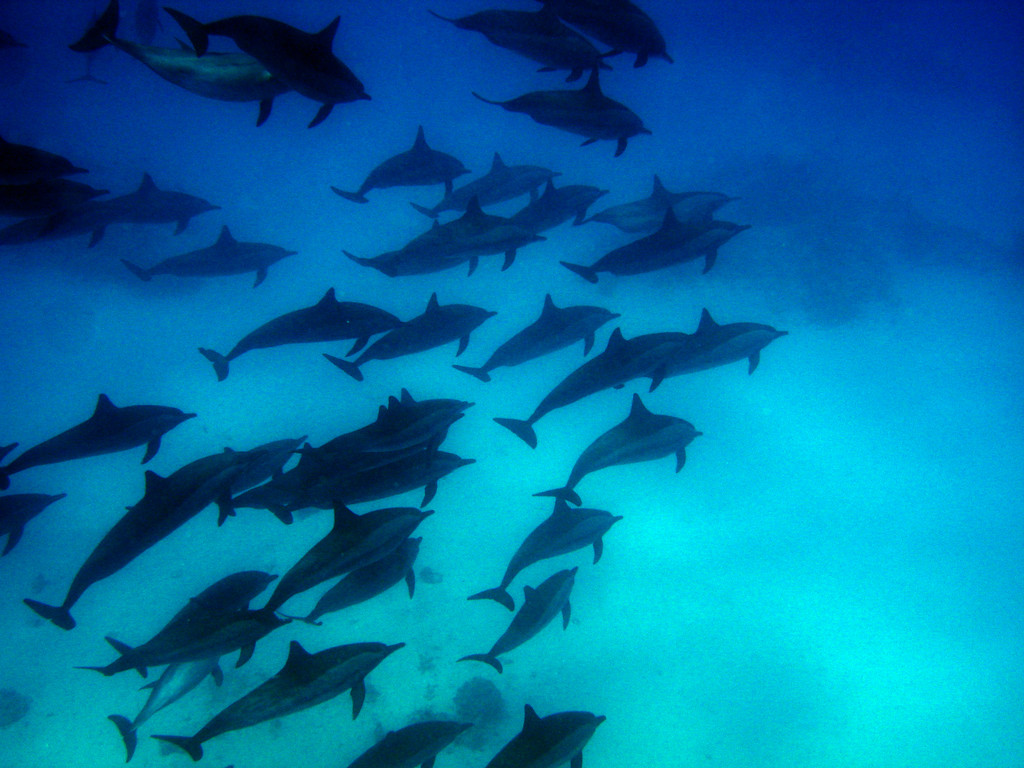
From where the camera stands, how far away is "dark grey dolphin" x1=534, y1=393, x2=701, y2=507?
570 centimetres

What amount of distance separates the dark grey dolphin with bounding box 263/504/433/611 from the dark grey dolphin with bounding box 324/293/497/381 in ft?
7.02

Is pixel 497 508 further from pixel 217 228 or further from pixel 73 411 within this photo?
pixel 217 228

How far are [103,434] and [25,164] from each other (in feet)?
7.81

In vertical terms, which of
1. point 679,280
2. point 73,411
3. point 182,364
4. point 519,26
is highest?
point 519,26

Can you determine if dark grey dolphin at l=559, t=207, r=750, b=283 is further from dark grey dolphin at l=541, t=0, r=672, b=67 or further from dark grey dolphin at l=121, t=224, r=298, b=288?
dark grey dolphin at l=121, t=224, r=298, b=288

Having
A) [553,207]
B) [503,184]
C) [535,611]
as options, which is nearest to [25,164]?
[503,184]

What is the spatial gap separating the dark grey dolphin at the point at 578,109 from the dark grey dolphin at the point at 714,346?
2.09m

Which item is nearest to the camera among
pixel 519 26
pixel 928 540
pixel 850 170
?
pixel 519 26

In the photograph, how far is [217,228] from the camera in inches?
845

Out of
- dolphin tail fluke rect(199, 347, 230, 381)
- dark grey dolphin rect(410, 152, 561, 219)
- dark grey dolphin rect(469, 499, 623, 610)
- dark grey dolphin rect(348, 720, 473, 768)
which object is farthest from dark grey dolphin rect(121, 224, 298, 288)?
dark grey dolphin rect(348, 720, 473, 768)

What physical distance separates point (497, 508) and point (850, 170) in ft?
91.2

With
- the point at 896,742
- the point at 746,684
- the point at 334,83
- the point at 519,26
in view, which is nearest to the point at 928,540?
the point at 896,742

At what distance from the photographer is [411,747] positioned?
4.49 m

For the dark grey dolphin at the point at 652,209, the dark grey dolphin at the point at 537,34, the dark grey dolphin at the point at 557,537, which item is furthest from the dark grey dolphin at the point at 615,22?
the dark grey dolphin at the point at 557,537
